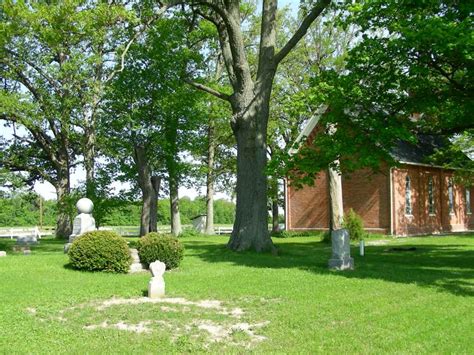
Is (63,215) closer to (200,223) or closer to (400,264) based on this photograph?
A: (200,223)

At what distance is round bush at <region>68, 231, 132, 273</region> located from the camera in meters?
14.5

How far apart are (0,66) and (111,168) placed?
33.6ft

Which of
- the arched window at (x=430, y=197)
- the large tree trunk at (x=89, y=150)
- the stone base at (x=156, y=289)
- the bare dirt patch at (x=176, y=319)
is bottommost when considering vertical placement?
the bare dirt patch at (x=176, y=319)

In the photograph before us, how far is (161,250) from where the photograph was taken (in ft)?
49.2

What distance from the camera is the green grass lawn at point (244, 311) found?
743 centimetres

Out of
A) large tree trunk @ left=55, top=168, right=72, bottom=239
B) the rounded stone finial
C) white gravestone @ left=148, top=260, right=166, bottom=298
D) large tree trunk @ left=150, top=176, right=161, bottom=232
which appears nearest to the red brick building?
large tree trunk @ left=150, top=176, right=161, bottom=232

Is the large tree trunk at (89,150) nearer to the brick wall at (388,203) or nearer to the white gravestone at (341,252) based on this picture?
the brick wall at (388,203)

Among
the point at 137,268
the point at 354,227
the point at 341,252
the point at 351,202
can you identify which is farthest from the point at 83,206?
the point at 351,202

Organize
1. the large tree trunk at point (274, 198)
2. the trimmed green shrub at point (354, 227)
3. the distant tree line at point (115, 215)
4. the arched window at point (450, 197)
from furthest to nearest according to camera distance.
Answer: the distant tree line at point (115, 215) → the large tree trunk at point (274, 198) → the arched window at point (450, 197) → the trimmed green shrub at point (354, 227)

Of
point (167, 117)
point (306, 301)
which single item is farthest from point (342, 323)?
point (167, 117)

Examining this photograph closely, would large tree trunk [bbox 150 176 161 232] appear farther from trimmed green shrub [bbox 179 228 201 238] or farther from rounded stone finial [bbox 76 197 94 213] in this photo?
rounded stone finial [bbox 76 197 94 213]

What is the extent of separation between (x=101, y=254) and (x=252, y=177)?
23.9 feet

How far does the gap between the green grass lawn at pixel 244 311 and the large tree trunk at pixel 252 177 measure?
3877 mm

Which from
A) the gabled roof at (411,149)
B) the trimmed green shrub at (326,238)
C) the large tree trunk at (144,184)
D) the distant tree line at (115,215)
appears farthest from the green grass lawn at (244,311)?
the distant tree line at (115,215)
